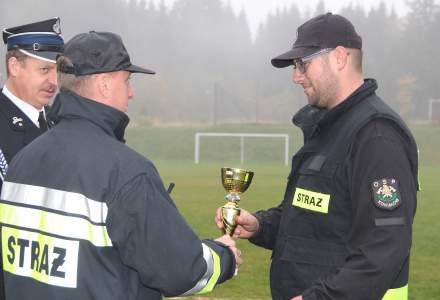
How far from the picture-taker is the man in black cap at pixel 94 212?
2.80 metres

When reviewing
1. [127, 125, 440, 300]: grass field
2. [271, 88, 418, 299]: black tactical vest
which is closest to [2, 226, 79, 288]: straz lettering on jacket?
[271, 88, 418, 299]: black tactical vest

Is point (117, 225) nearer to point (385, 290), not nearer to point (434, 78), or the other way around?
point (385, 290)

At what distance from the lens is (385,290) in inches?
123

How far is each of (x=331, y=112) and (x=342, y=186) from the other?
1.30 ft

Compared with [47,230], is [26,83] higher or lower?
higher

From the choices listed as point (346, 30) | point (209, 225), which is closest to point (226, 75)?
point (209, 225)

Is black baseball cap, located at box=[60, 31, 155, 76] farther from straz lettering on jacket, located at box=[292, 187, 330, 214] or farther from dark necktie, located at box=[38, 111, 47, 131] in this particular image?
dark necktie, located at box=[38, 111, 47, 131]

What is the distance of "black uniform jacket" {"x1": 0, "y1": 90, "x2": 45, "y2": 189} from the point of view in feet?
14.2

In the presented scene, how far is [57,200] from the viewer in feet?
9.61

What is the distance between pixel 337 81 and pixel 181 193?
52.4 feet

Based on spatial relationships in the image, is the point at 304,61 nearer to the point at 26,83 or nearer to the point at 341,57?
the point at 341,57

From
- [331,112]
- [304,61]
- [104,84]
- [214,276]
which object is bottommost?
[214,276]

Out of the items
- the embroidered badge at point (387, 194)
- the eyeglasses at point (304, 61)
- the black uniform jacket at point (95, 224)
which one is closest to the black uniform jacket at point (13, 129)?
the black uniform jacket at point (95, 224)

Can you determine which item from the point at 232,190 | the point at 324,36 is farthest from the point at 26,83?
the point at 324,36
